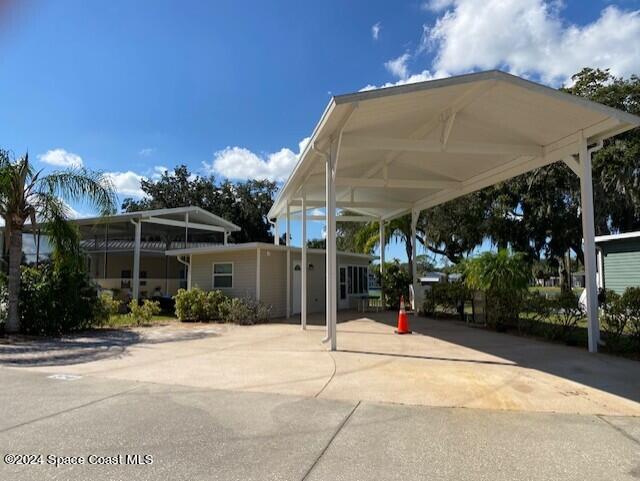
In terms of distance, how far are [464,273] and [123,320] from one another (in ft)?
38.2

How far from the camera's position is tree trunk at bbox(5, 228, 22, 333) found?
11578 millimetres

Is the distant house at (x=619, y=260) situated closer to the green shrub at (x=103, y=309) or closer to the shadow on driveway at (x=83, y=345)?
the shadow on driveway at (x=83, y=345)

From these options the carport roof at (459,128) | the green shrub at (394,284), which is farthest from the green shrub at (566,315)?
the green shrub at (394,284)

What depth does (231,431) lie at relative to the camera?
4.55m

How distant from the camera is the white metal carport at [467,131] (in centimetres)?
826

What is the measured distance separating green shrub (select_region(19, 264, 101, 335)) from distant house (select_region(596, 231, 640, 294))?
18.1 meters

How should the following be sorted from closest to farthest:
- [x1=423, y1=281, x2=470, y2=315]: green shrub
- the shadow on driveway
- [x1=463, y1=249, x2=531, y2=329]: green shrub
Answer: the shadow on driveway
[x1=463, y1=249, x2=531, y2=329]: green shrub
[x1=423, y1=281, x2=470, y2=315]: green shrub

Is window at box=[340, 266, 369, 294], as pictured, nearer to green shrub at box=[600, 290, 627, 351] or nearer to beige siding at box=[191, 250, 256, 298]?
beige siding at box=[191, 250, 256, 298]

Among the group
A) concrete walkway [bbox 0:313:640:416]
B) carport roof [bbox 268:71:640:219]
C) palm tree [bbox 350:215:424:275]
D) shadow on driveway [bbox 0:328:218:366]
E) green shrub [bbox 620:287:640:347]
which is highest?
carport roof [bbox 268:71:640:219]

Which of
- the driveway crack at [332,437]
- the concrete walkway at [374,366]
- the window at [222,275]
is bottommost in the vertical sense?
the concrete walkway at [374,366]

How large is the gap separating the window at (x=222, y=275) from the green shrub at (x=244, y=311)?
1193mm

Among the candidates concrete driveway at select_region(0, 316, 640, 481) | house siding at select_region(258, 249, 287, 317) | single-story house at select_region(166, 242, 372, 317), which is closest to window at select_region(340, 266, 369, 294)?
single-story house at select_region(166, 242, 372, 317)

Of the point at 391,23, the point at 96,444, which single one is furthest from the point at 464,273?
the point at 96,444

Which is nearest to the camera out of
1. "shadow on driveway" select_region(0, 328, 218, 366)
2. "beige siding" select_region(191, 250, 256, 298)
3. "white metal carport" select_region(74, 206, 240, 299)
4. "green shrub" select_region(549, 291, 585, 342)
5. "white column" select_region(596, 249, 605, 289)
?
"shadow on driveway" select_region(0, 328, 218, 366)
